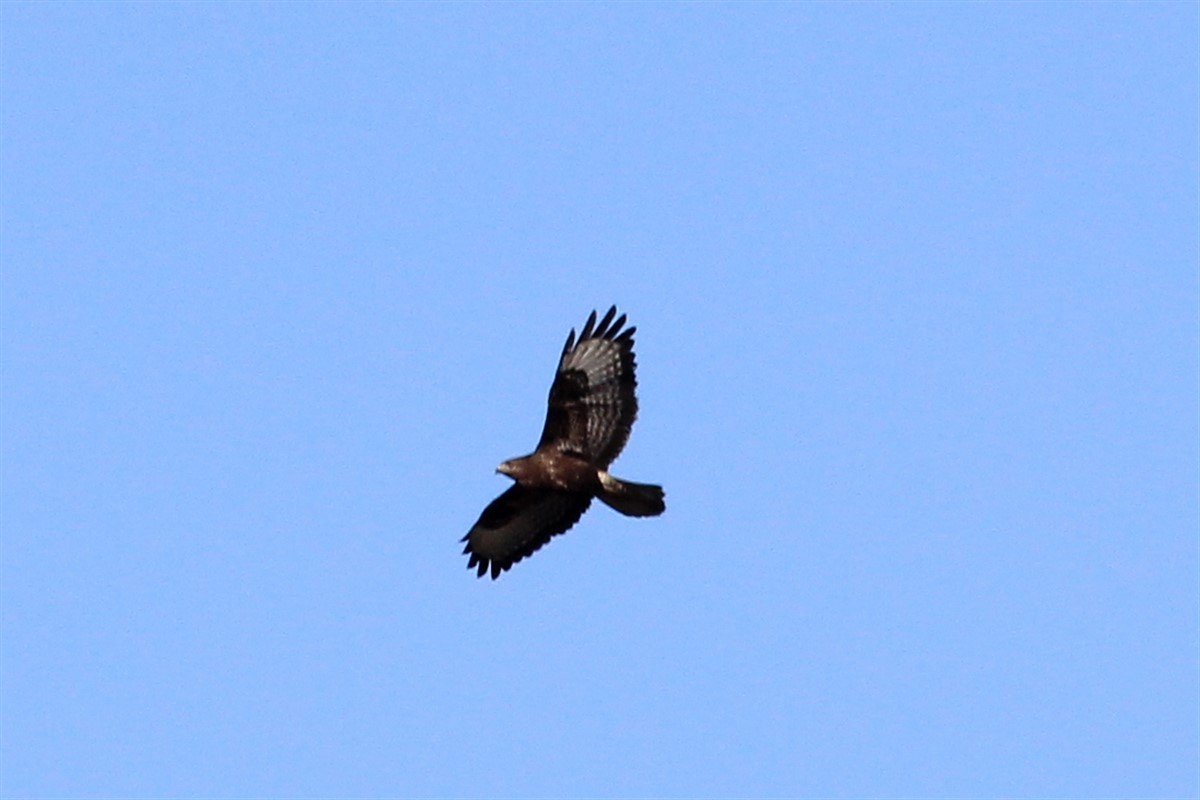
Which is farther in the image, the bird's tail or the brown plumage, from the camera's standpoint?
the brown plumage

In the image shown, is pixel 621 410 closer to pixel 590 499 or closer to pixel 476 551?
pixel 590 499

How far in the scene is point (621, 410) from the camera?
16.4 metres

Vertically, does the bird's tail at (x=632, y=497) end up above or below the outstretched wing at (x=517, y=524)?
below

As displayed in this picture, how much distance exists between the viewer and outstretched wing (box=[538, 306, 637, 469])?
16.2 metres

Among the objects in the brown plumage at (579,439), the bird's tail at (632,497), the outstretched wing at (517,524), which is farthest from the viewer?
the outstretched wing at (517,524)

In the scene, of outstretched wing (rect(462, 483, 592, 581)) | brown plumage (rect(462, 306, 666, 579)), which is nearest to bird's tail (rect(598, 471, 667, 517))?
brown plumage (rect(462, 306, 666, 579))

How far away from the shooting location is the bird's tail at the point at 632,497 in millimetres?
15312

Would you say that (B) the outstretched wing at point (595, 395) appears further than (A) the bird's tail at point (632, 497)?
Yes

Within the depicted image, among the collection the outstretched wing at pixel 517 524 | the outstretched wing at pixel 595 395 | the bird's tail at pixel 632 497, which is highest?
the outstretched wing at pixel 595 395

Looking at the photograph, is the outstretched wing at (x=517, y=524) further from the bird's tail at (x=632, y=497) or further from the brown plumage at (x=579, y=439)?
the bird's tail at (x=632, y=497)

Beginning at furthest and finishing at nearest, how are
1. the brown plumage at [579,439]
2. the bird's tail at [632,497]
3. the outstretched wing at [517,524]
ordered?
the outstretched wing at [517,524]
the brown plumage at [579,439]
the bird's tail at [632,497]

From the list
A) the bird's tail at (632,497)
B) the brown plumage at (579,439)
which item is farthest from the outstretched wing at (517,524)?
the bird's tail at (632,497)

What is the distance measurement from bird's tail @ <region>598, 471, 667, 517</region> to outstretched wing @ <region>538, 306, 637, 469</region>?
38 centimetres

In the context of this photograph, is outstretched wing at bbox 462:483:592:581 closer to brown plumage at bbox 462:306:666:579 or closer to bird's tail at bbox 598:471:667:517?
brown plumage at bbox 462:306:666:579
